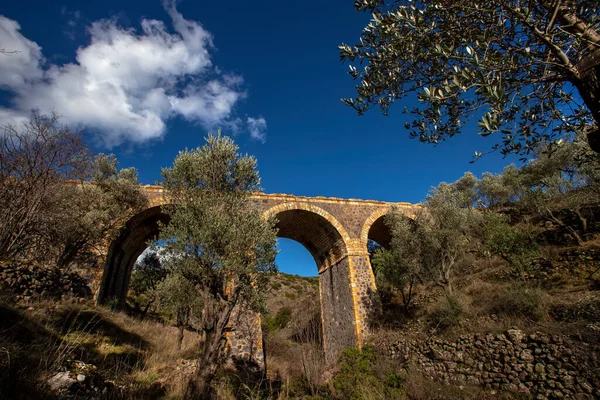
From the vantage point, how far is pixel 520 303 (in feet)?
32.9

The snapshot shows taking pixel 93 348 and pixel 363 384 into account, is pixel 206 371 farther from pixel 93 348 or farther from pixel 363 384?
pixel 363 384

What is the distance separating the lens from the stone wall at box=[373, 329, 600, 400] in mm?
7141

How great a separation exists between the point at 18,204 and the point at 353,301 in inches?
569

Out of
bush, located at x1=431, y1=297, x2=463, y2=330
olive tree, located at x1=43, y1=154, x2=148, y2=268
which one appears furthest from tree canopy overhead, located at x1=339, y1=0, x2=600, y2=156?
olive tree, located at x1=43, y1=154, x2=148, y2=268

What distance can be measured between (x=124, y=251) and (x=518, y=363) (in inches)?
730

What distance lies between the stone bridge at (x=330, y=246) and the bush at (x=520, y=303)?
21.8 ft

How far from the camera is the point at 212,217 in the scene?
9.49 metres

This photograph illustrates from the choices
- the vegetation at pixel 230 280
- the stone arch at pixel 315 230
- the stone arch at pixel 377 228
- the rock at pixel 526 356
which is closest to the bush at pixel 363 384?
the vegetation at pixel 230 280

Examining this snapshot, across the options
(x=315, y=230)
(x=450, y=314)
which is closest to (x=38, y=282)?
(x=315, y=230)

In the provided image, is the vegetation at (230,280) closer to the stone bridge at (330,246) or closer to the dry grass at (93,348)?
the dry grass at (93,348)

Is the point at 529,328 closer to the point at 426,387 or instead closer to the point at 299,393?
the point at 426,387

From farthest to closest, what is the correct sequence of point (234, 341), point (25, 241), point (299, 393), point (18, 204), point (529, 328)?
point (234, 341)
point (299, 393)
point (529, 328)
point (25, 241)
point (18, 204)

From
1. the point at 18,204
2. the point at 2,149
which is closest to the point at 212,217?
the point at 18,204

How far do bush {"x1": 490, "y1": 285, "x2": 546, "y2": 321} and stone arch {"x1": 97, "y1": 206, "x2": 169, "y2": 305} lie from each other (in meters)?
15.7
